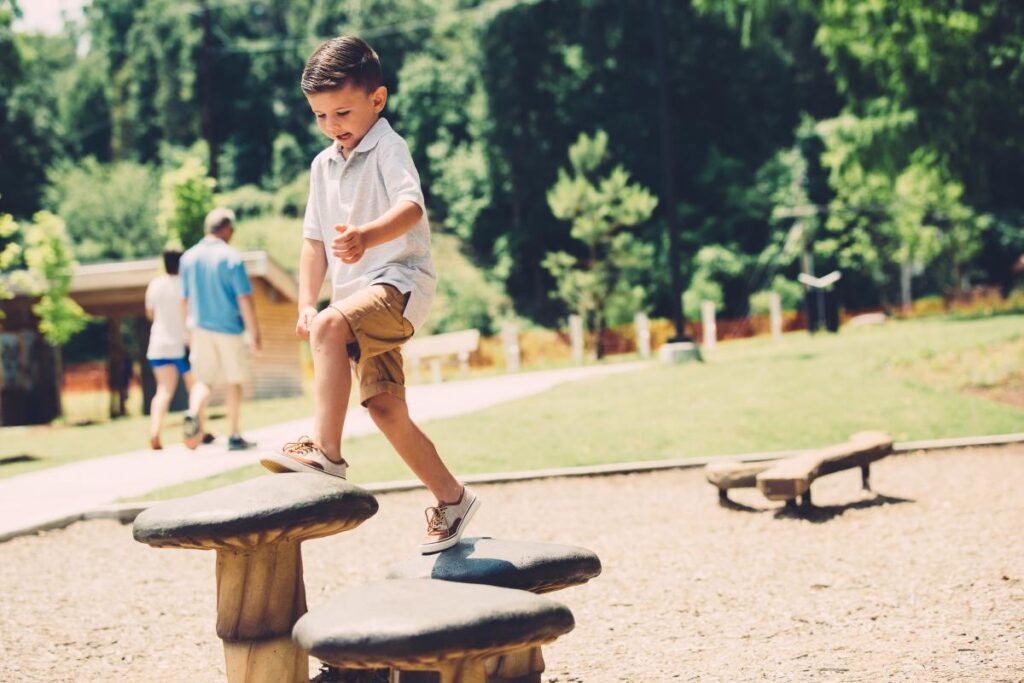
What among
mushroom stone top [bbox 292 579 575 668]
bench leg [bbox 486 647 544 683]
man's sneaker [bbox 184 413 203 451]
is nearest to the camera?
mushroom stone top [bbox 292 579 575 668]

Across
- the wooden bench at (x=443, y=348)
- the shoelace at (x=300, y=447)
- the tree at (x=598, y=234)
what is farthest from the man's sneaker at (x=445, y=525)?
the tree at (x=598, y=234)

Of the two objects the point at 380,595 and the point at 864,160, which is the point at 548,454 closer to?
the point at 380,595

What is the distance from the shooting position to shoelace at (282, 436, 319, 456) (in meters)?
3.63

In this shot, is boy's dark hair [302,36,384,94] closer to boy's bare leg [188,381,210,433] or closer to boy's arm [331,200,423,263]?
boy's arm [331,200,423,263]

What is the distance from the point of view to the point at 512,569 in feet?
11.1

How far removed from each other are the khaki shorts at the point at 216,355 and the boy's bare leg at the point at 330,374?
6.26m

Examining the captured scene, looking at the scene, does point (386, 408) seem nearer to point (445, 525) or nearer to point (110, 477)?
point (445, 525)

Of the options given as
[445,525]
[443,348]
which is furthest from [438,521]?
[443,348]

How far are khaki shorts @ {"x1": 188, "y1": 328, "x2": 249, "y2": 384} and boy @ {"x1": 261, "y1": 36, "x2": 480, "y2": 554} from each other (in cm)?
601

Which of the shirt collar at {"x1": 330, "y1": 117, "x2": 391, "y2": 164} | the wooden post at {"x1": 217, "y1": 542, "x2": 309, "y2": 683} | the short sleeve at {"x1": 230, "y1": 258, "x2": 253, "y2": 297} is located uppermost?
the shirt collar at {"x1": 330, "y1": 117, "x2": 391, "y2": 164}

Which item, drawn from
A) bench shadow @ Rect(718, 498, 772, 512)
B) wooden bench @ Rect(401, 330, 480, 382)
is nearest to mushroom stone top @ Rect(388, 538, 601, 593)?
bench shadow @ Rect(718, 498, 772, 512)

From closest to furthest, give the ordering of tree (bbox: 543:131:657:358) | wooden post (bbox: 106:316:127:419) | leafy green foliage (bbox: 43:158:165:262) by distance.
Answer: wooden post (bbox: 106:316:127:419) → tree (bbox: 543:131:657:358) → leafy green foliage (bbox: 43:158:165:262)

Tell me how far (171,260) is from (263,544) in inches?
348

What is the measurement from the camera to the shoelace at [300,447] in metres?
3.63
